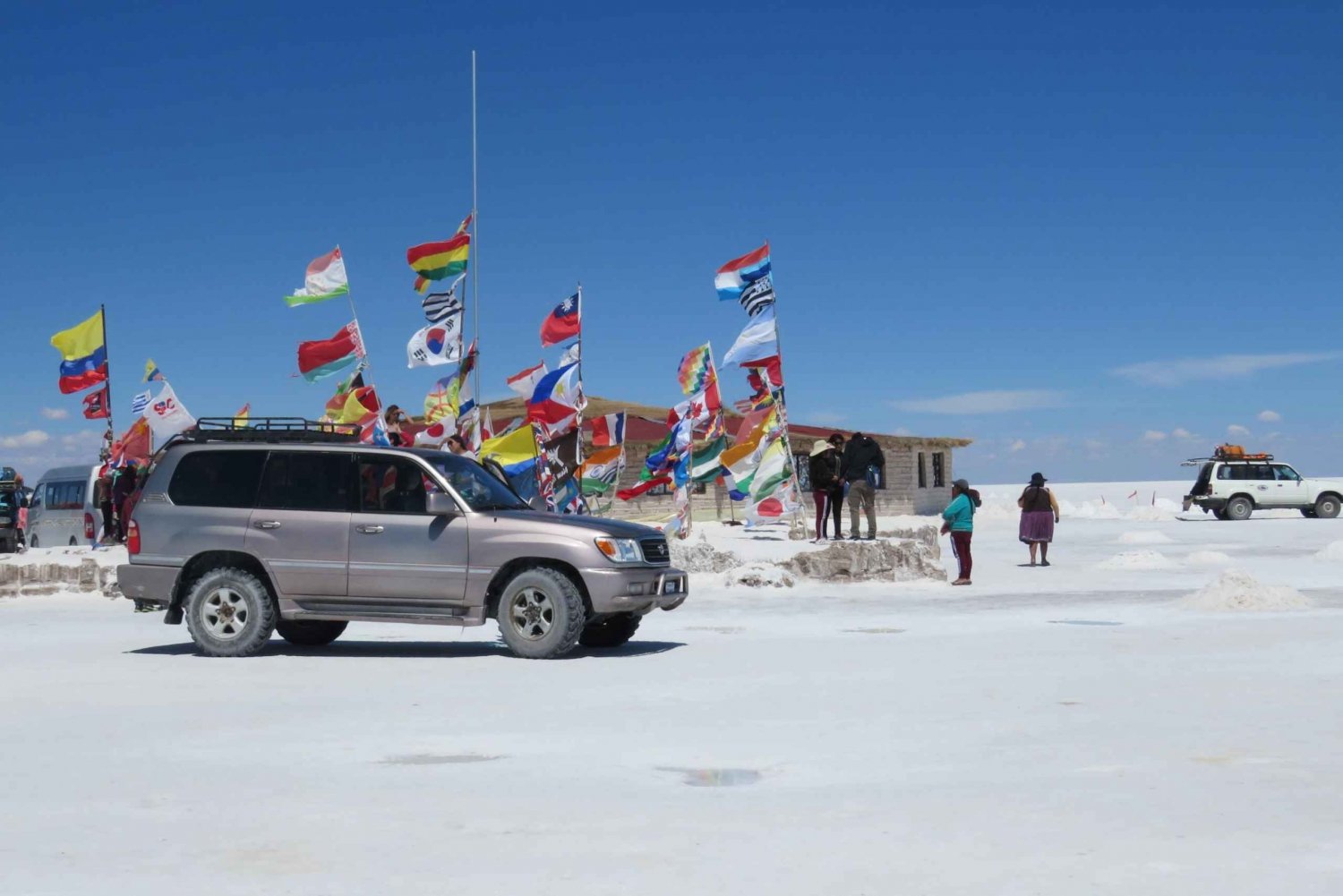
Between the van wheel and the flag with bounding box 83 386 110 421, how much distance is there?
3510 cm

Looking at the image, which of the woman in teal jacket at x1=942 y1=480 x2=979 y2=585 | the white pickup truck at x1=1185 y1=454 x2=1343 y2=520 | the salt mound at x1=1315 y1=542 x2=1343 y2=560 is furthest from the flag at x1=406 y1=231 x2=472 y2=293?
the white pickup truck at x1=1185 y1=454 x2=1343 y2=520

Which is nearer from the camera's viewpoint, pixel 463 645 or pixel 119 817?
pixel 119 817

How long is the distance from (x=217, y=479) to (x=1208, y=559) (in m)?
18.3

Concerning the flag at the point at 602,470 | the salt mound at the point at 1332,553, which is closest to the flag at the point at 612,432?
the flag at the point at 602,470

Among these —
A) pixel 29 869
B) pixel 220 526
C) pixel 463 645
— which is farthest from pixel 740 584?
pixel 29 869

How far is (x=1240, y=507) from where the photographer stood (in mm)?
46906

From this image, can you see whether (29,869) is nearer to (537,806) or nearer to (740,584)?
(537,806)

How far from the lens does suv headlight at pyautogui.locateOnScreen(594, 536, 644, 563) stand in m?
12.1

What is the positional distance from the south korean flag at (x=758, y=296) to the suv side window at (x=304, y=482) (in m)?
13.9

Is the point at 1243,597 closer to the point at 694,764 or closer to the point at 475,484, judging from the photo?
the point at 475,484

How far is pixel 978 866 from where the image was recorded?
5.18 meters

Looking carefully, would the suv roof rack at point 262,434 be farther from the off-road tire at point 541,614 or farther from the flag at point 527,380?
the flag at point 527,380

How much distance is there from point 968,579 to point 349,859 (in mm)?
16606

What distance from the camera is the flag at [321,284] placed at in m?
25.1
